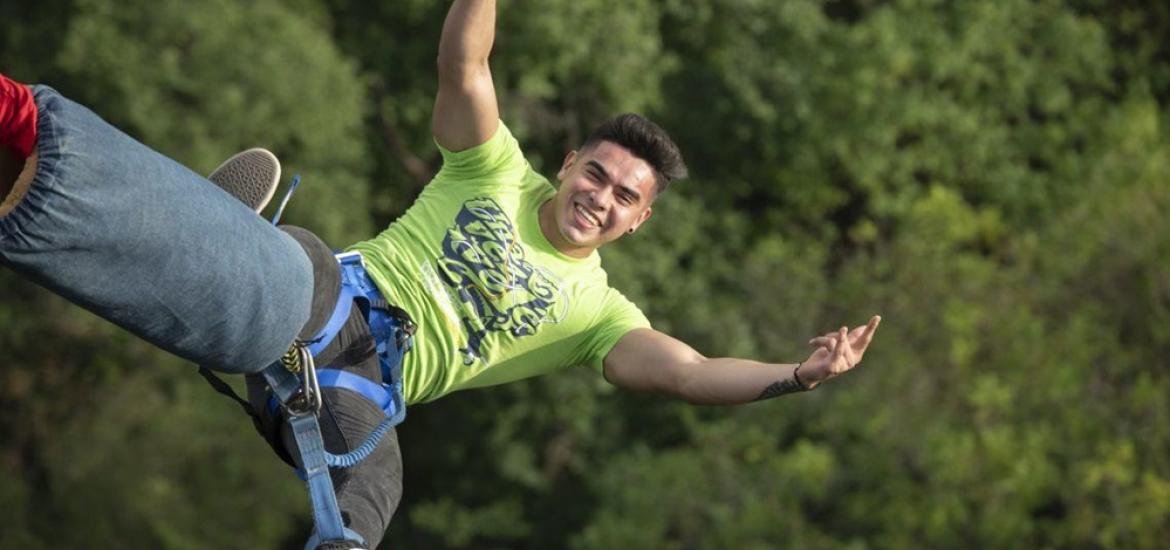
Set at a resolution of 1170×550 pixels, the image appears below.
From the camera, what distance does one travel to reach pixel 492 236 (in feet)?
18.0

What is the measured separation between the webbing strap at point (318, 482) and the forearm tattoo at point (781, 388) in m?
1.07

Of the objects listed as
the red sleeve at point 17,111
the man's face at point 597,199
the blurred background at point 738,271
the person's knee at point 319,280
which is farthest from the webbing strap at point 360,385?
the blurred background at point 738,271

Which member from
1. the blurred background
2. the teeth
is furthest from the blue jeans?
the blurred background

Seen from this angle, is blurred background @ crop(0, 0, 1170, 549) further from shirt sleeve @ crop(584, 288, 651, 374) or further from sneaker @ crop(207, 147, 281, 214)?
sneaker @ crop(207, 147, 281, 214)

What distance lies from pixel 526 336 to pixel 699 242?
43.2ft

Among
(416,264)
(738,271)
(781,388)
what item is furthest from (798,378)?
(738,271)

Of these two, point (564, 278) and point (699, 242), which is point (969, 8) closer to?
point (699, 242)

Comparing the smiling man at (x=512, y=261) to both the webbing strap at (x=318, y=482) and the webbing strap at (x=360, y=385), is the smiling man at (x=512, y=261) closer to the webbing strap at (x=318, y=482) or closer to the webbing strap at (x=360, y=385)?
the webbing strap at (x=360, y=385)

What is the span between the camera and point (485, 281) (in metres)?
5.43

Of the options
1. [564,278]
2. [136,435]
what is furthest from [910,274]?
[564,278]

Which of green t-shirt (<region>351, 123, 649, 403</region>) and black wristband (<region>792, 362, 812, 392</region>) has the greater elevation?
black wristband (<region>792, 362, 812, 392</region>)

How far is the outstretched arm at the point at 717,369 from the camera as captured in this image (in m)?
5.01

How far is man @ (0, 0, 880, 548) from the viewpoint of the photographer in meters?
4.06

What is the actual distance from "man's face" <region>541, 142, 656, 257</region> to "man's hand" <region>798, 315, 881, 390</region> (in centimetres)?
78
